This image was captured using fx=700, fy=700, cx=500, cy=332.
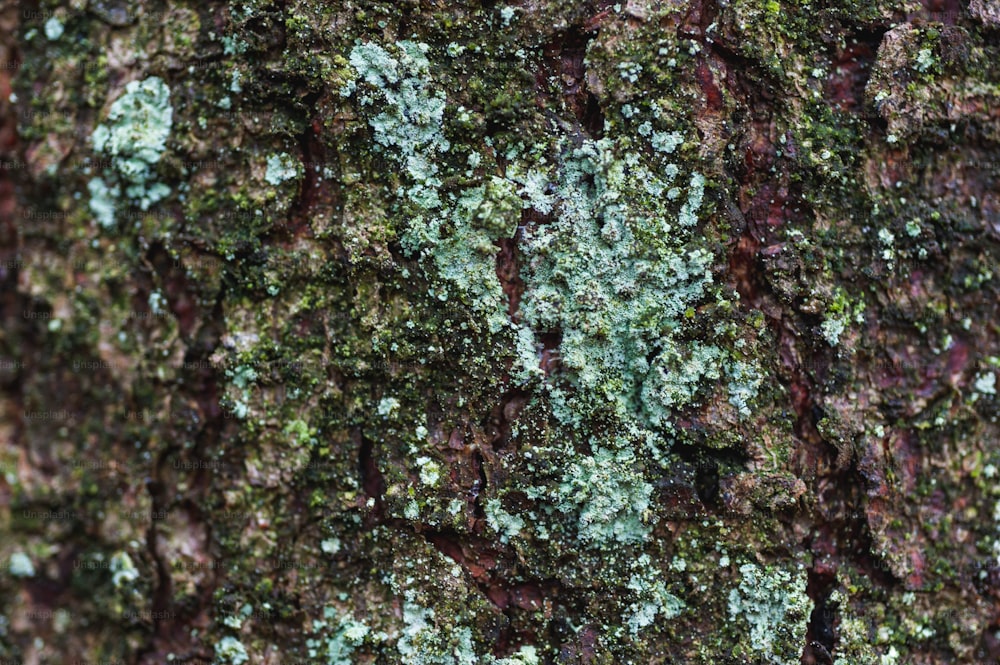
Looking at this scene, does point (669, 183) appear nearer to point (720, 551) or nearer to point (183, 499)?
point (720, 551)

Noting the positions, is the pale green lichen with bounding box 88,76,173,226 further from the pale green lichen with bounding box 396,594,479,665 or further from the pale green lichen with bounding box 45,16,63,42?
the pale green lichen with bounding box 396,594,479,665

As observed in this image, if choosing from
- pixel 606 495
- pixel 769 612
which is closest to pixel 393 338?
pixel 606 495

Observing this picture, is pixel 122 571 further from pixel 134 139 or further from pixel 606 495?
pixel 606 495

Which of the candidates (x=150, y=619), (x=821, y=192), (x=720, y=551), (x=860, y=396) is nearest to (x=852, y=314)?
(x=860, y=396)

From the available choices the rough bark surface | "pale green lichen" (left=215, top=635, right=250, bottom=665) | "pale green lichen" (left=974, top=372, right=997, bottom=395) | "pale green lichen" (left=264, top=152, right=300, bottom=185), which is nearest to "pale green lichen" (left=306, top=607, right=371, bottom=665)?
the rough bark surface

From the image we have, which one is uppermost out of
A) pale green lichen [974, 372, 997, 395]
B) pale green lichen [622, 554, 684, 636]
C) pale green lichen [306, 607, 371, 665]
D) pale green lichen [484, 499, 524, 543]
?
pale green lichen [974, 372, 997, 395]

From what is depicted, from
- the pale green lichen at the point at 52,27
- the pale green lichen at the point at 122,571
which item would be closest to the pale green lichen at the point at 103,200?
the pale green lichen at the point at 52,27

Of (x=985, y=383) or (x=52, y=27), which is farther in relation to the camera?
(x=985, y=383)
